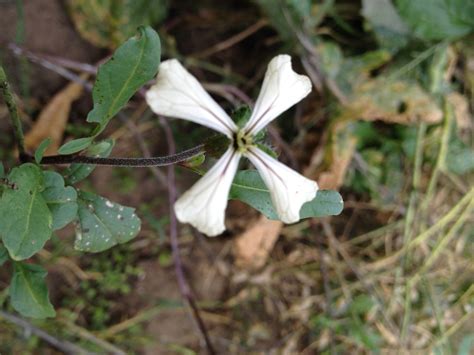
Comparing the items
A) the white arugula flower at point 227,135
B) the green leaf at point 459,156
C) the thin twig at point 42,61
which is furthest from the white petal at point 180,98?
the green leaf at point 459,156

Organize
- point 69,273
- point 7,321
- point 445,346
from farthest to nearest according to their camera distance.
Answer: point 445,346 < point 69,273 < point 7,321

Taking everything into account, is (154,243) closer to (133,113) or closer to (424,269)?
(133,113)

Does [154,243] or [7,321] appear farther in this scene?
[154,243]

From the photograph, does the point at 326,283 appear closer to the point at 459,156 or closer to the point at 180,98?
the point at 459,156

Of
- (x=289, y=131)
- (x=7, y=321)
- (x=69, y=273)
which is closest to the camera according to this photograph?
(x=7, y=321)

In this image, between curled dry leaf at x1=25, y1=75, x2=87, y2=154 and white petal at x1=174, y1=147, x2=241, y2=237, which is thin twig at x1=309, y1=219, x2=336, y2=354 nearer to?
curled dry leaf at x1=25, y1=75, x2=87, y2=154

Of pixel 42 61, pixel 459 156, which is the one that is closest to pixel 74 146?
pixel 42 61

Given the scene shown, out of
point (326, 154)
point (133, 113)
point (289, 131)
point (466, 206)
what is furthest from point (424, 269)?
point (133, 113)

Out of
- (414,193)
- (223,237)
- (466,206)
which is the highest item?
(223,237)
